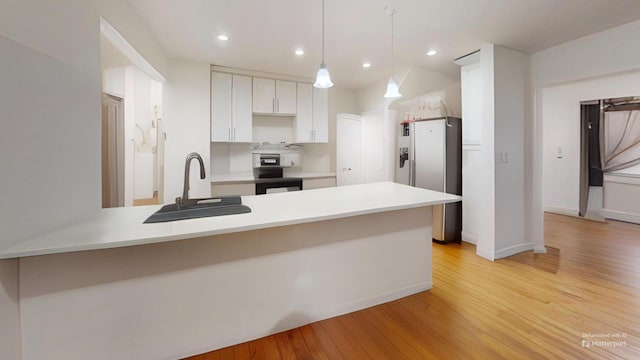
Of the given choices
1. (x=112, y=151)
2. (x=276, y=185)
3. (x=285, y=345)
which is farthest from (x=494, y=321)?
(x=112, y=151)

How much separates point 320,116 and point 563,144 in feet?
15.9

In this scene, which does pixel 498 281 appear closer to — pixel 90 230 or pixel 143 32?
pixel 90 230

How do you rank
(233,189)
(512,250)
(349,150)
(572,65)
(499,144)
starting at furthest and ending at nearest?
(349,150) → (233,189) → (512,250) → (499,144) → (572,65)

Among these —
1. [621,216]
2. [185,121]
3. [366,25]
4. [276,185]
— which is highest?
[366,25]

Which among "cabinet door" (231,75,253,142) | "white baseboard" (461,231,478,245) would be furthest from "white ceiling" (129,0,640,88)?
"white baseboard" (461,231,478,245)

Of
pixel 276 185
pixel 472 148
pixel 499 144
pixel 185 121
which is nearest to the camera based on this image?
pixel 499 144

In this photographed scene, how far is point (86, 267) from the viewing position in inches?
49.8

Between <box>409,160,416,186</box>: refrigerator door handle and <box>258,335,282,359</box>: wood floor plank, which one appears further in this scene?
<box>409,160,416,186</box>: refrigerator door handle

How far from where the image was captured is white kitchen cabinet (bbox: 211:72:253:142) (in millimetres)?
3838

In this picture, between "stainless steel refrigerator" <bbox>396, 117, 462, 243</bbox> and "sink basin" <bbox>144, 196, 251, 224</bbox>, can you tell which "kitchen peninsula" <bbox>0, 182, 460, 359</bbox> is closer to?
"sink basin" <bbox>144, 196, 251, 224</bbox>

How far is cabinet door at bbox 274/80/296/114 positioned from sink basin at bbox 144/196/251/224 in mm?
2819

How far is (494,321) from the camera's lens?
186cm

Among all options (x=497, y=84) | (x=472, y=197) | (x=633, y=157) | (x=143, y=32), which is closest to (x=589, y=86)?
(x=633, y=157)

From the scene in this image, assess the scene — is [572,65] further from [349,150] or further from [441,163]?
[349,150]
